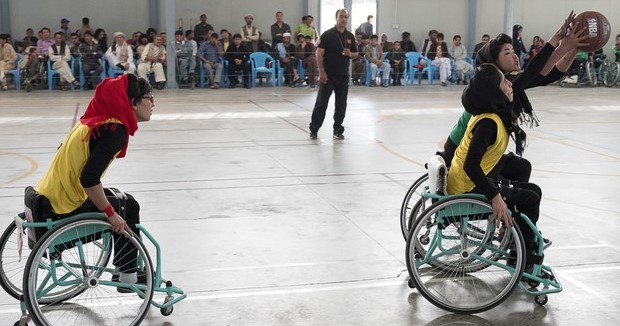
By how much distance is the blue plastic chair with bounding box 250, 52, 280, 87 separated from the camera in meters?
19.2

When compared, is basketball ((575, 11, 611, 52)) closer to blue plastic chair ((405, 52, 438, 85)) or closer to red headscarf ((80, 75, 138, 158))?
red headscarf ((80, 75, 138, 158))

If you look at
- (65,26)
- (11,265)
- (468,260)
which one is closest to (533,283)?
(468,260)

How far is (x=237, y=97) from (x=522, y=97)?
1230 cm

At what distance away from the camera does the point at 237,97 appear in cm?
1680

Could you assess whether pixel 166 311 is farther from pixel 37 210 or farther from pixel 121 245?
pixel 37 210

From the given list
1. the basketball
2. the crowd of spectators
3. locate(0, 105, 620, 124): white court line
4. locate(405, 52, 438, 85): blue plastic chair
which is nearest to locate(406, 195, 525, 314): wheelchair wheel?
the basketball

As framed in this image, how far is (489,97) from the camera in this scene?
4.43 metres

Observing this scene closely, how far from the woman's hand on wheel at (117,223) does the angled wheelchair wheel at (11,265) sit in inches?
25.9

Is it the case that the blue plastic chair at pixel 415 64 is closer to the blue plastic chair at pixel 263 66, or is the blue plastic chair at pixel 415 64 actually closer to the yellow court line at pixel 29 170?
the blue plastic chair at pixel 263 66

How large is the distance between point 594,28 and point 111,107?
284 cm

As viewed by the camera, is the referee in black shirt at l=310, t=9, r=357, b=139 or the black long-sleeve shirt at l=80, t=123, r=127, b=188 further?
the referee in black shirt at l=310, t=9, r=357, b=139

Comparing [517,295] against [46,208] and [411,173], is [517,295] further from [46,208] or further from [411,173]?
[411,173]

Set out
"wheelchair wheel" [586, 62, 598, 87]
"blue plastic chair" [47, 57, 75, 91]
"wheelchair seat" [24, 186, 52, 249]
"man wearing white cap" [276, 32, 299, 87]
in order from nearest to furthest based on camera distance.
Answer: "wheelchair seat" [24, 186, 52, 249] < "blue plastic chair" [47, 57, 75, 91] < "man wearing white cap" [276, 32, 299, 87] < "wheelchair wheel" [586, 62, 598, 87]

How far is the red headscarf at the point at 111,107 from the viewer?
4.04 meters
